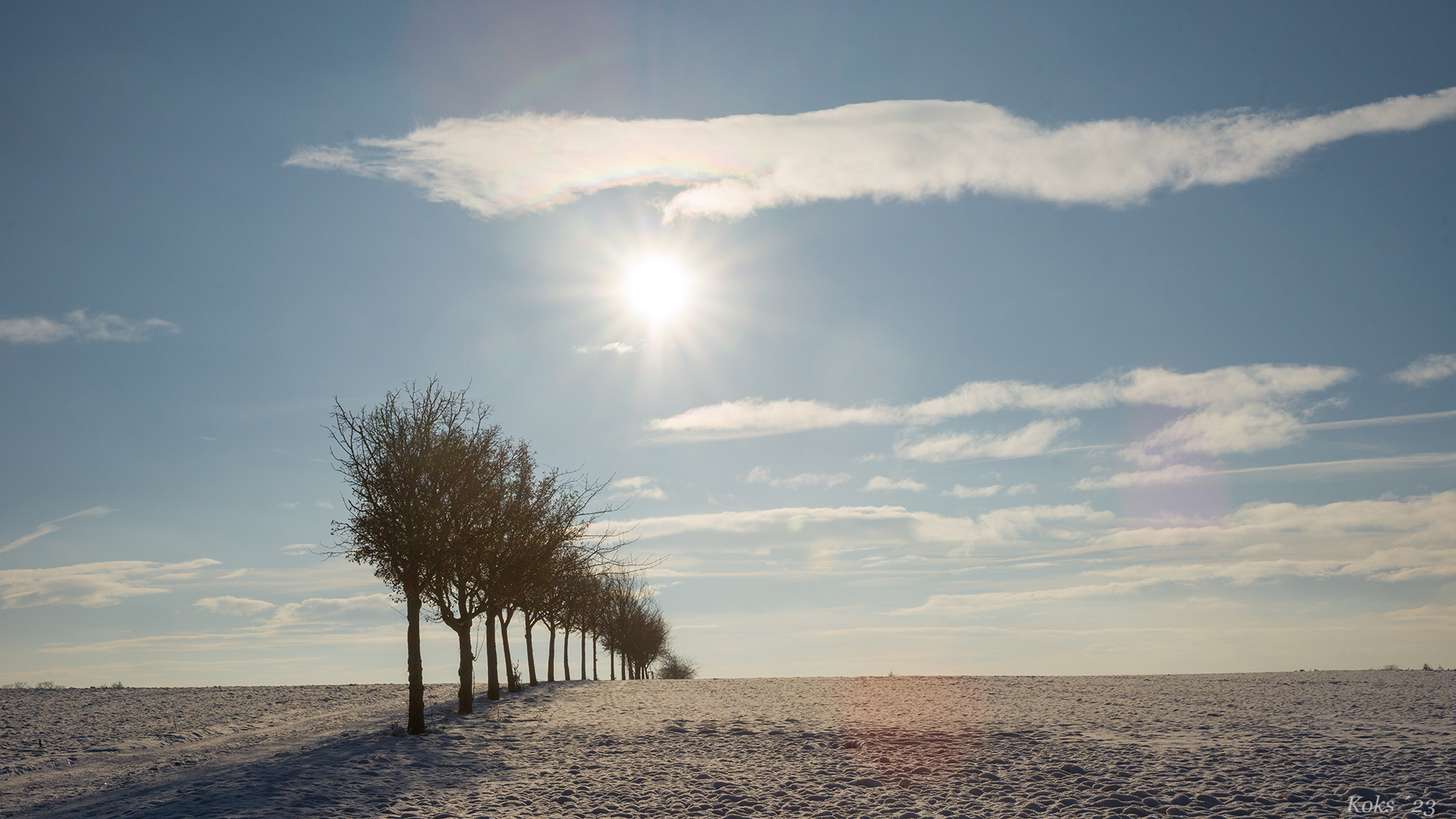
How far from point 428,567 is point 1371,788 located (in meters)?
23.1

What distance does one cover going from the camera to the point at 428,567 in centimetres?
2559

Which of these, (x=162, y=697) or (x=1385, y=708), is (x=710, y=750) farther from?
(x=162, y=697)

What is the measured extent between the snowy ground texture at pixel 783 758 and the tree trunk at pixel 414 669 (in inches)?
42.9

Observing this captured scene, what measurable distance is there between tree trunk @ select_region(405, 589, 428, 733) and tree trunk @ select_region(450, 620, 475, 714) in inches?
180

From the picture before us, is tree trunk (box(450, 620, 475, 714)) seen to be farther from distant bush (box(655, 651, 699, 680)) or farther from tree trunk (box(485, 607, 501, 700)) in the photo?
distant bush (box(655, 651, 699, 680))

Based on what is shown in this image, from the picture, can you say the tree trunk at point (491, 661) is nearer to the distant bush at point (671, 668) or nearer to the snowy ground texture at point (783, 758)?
the snowy ground texture at point (783, 758)

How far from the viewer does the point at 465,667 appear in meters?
30.0

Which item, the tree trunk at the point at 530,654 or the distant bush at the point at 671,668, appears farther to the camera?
the distant bush at the point at 671,668

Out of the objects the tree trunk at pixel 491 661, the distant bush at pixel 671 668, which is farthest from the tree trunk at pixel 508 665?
the distant bush at pixel 671 668

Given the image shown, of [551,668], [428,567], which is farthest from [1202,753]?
[551,668]

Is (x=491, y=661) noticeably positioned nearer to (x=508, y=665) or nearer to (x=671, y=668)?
(x=508, y=665)

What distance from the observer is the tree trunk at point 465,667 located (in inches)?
1160

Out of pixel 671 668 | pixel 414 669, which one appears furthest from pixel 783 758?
pixel 671 668

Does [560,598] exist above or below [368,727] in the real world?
above
